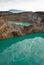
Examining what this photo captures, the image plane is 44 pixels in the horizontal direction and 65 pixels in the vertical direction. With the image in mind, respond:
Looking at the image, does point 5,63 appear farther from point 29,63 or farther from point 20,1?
point 20,1

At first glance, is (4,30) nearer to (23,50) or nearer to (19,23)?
(19,23)

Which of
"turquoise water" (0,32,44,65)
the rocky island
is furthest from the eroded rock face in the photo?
"turquoise water" (0,32,44,65)

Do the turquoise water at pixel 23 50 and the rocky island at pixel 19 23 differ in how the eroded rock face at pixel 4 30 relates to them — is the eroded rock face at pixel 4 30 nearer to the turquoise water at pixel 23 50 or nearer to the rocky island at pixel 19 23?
the rocky island at pixel 19 23

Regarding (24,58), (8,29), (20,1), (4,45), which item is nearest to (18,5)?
(20,1)

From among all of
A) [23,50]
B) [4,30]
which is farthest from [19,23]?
[23,50]

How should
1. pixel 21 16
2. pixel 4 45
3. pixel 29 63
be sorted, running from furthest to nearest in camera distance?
pixel 21 16 < pixel 4 45 < pixel 29 63

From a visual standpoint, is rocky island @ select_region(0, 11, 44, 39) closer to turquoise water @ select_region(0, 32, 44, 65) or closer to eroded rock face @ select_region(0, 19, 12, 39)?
eroded rock face @ select_region(0, 19, 12, 39)

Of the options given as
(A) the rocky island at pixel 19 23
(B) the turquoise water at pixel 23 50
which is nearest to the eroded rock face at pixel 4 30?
(A) the rocky island at pixel 19 23
